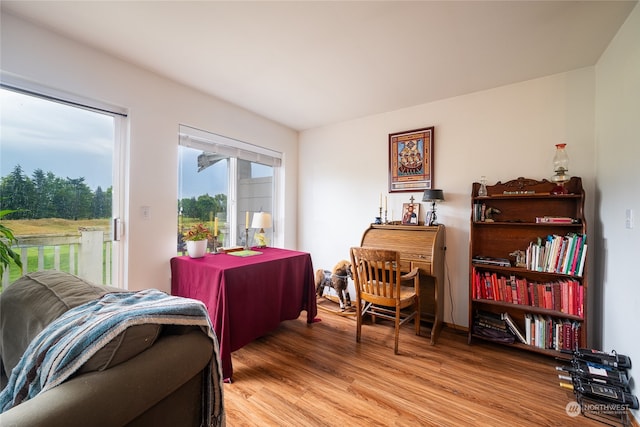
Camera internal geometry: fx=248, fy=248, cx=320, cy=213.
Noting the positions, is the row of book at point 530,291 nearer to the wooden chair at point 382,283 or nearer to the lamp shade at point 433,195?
the wooden chair at point 382,283

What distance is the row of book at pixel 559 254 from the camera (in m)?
1.92

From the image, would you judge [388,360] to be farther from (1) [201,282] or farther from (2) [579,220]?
(2) [579,220]

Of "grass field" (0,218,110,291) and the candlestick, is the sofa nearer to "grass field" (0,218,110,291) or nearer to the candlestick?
"grass field" (0,218,110,291)

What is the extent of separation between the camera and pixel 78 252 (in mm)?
1960

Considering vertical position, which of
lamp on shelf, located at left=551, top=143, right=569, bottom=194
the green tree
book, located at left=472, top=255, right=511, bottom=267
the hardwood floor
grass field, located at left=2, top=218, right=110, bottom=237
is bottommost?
the hardwood floor

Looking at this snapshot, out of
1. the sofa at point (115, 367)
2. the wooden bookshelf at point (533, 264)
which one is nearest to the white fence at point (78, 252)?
the sofa at point (115, 367)

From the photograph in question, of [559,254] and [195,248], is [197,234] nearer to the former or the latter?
[195,248]

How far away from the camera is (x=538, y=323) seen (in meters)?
2.10

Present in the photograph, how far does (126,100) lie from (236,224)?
1612 millimetres

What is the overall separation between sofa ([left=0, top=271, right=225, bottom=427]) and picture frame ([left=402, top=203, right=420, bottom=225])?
94.8 inches

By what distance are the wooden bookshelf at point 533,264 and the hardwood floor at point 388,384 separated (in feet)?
0.97

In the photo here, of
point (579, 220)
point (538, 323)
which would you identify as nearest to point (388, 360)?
point (538, 323)

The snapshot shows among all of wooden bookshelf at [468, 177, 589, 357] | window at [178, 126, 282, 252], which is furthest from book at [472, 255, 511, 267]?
window at [178, 126, 282, 252]

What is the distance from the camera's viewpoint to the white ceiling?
154cm
